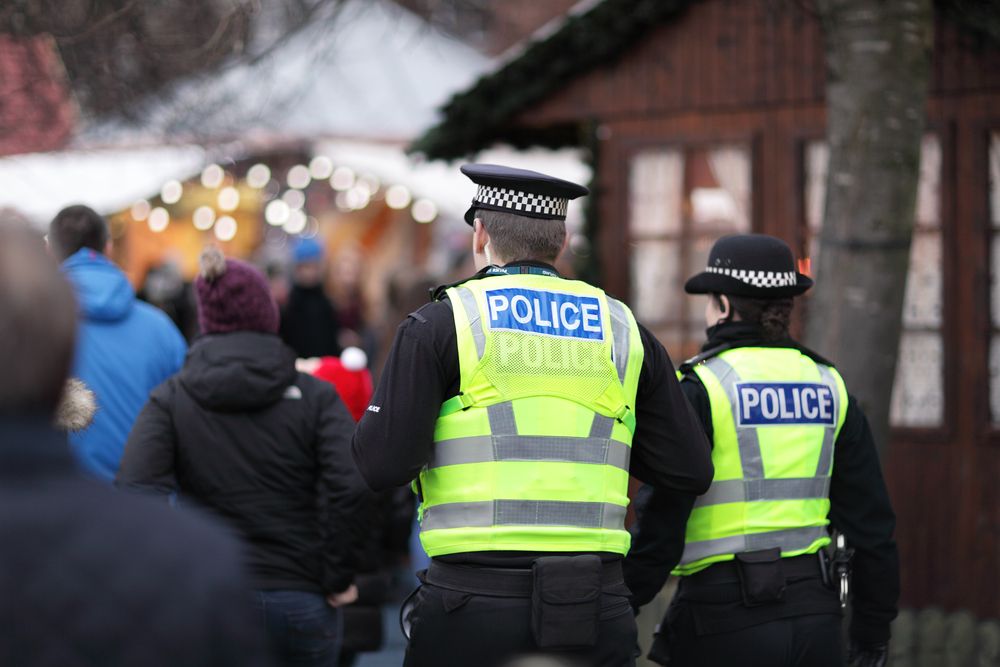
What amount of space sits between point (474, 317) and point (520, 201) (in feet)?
1.22

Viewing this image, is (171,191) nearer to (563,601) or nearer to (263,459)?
(263,459)

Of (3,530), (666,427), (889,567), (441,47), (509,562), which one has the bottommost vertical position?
(889,567)

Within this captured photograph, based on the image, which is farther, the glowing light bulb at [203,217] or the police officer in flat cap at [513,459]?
the glowing light bulb at [203,217]

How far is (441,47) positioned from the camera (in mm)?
20625

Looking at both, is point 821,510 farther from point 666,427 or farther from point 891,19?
point 891,19

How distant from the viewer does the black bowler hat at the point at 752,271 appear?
4.35 metres

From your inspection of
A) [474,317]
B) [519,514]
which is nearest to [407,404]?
[474,317]

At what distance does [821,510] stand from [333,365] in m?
2.96

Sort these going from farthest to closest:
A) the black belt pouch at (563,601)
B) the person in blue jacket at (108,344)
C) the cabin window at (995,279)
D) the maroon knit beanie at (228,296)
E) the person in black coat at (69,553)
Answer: the cabin window at (995,279), the person in blue jacket at (108,344), the maroon knit beanie at (228,296), the black belt pouch at (563,601), the person in black coat at (69,553)

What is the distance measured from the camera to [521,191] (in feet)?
11.9

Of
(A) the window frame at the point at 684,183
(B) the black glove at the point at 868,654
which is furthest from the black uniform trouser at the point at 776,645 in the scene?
(A) the window frame at the point at 684,183

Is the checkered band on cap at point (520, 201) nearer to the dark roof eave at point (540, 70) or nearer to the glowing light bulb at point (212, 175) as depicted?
the dark roof eave at point (540, 70)

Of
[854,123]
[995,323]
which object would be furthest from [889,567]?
[995,323]

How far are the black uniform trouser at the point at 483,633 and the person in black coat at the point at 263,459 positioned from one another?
47.5 inches
